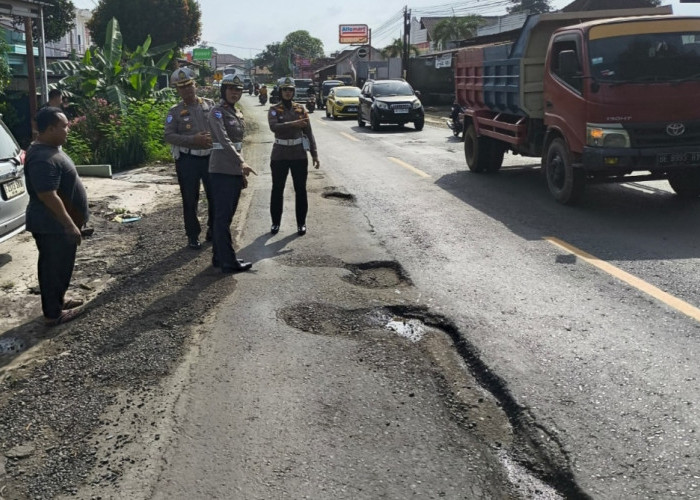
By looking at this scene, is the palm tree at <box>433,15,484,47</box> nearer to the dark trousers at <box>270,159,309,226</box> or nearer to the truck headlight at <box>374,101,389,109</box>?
the truck headlight at <box>374,101,389,109</box>

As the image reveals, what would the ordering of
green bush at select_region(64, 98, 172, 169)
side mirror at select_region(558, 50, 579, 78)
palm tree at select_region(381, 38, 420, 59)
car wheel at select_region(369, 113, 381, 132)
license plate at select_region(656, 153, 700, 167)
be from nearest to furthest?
1. license plate at select_region(656, 153, 700, 167)
2. side mirror at select_region(558, 50, 579, 78)
3. green bush at select_region(64, 98, 172, 169)
4. car wheel at select_region(369, 113, 381, 132)
5. palm tree at select_region(381, 38, 420, 59)

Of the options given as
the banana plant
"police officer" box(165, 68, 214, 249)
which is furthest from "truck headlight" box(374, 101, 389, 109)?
"police officer" box(165, 68, 214, 249)

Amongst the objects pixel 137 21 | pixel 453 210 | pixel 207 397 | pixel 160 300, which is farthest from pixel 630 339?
pixel 137 21

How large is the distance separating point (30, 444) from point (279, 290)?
9.22 feet

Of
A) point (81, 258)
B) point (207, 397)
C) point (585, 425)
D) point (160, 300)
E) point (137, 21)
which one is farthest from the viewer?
point (137, 21)

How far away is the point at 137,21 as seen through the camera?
50.5 meters

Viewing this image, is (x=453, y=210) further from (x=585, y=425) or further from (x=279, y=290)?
(x=585, y=425)

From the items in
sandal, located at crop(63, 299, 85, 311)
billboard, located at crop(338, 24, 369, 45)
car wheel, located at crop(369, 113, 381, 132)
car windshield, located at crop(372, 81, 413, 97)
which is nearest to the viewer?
sandal, located at crop(63, 299, 85, 311)

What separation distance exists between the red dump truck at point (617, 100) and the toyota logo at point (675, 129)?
1 centimetres

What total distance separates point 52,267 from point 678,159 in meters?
6.88

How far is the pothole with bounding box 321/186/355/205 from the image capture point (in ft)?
35.4

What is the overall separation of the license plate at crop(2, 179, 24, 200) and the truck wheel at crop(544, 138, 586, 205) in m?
6.44

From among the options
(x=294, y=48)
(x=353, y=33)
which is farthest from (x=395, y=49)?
(x=294, y=48)

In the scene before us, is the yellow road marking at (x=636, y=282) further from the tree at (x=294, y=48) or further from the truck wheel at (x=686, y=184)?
the tree at (x=294, y=48)
